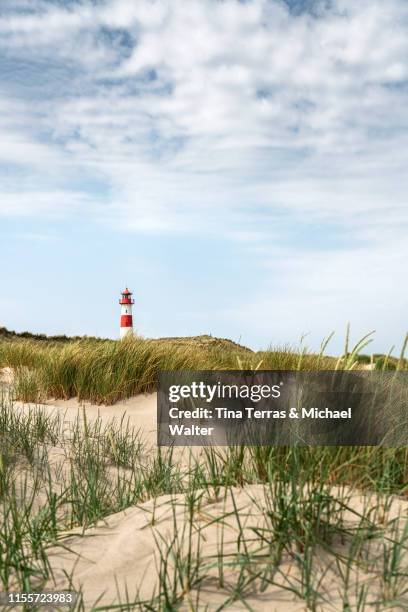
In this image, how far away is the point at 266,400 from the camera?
5.87 metres

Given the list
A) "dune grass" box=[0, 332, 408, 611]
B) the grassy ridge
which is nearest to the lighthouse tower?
the grassy ridge

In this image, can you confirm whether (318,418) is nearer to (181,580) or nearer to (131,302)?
(181,580)

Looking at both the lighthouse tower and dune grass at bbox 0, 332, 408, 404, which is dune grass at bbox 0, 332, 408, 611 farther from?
the lighthouse tower

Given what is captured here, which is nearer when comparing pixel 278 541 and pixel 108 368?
pixel 278 541

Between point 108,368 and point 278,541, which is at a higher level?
point 108,368

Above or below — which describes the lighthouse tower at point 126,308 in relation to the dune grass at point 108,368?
above

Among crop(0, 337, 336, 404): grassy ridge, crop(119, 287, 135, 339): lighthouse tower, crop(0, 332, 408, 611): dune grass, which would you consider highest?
crop(119, 287, 135, 339): lighthouse tower

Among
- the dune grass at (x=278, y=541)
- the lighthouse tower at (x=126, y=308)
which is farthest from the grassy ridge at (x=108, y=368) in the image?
the lighthouse tower at (x=126, y=308)

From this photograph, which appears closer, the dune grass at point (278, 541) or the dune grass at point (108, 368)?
the dune grass at point (278, 541)

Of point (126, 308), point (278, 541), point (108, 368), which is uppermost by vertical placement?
point (126, 308)

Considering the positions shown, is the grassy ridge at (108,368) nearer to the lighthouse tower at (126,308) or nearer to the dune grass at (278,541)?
the dune grass at (278,541)

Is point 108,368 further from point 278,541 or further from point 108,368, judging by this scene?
point 278,541

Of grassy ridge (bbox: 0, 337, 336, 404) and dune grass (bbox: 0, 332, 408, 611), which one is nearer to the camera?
dune grass (bbox: 0, 332, 408, 611)

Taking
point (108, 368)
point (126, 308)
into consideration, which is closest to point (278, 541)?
point (108, 368)
